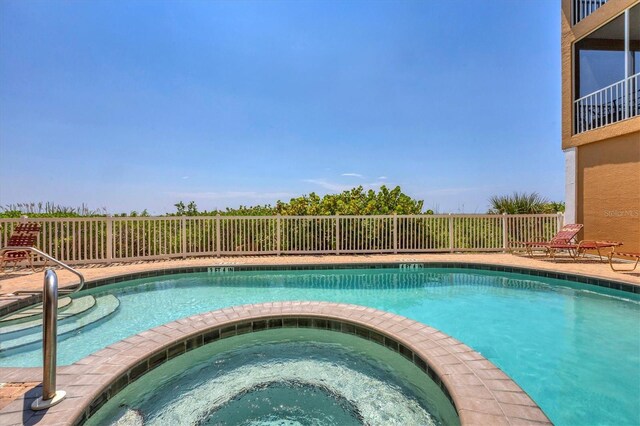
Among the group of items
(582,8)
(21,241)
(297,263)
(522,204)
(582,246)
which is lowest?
(297,263)

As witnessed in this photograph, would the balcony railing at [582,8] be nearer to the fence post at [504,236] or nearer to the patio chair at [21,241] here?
the fence post at [504,236]

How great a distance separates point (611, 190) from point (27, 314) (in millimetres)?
11306

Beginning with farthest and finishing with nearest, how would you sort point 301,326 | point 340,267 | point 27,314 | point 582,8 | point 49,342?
point 582,8 < point 340,267 < point 27,314 < point 301,326 < point 49,342

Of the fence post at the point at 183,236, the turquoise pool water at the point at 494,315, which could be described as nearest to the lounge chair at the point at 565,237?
the turquoise pool water at the point at 494,315

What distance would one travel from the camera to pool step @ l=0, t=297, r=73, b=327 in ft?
11.6

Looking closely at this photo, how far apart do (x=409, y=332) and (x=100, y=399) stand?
2458mm

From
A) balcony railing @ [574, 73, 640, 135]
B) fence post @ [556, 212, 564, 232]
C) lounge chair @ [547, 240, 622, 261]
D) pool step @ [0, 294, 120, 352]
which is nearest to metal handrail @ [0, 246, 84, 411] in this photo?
pool step @ [0, 294, 120, 352]

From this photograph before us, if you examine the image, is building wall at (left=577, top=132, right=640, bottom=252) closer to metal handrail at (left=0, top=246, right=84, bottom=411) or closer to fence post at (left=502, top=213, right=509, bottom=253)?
fence post at (left=502, top=213, right=509, bottom=253)

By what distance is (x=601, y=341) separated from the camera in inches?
125

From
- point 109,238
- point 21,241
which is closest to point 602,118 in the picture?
point 109,238

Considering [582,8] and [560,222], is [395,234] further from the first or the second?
[582,8]

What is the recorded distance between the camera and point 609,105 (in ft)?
24.9

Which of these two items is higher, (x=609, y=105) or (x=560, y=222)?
(x=609, y=105)

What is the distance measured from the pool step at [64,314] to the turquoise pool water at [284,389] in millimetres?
2141
